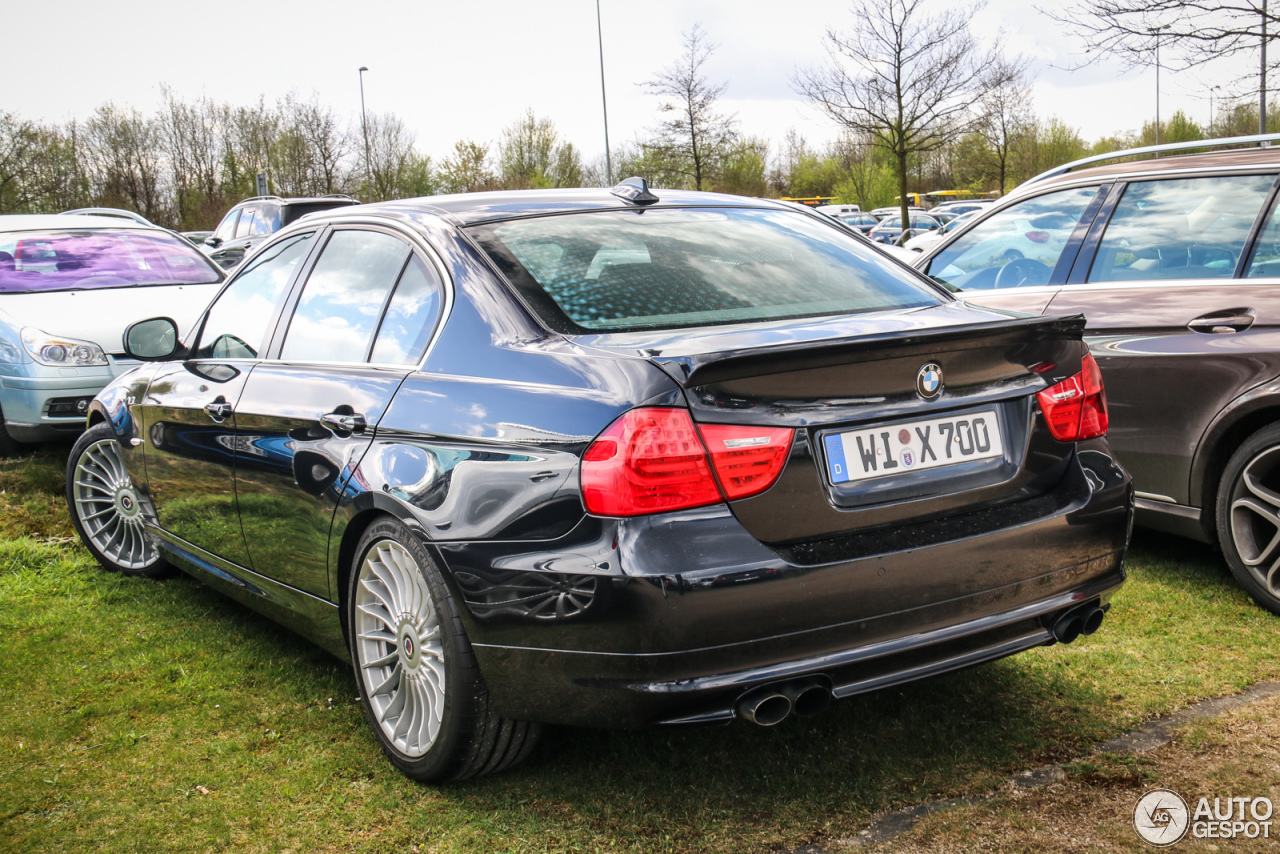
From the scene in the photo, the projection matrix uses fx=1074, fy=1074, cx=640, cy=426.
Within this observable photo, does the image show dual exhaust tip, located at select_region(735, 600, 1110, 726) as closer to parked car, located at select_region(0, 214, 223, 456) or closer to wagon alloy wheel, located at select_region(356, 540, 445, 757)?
wagon alloy wheel, located at select_region(356, 540, 445, 757)

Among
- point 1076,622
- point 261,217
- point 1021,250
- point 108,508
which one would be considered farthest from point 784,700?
point 261,217

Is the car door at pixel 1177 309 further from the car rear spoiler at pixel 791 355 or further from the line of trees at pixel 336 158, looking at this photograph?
the line of trees at pixel 336 158

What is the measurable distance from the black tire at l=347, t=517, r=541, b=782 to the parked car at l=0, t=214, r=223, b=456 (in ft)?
15.2

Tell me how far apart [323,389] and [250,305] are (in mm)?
1034

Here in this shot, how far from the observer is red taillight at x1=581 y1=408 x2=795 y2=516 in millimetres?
2221

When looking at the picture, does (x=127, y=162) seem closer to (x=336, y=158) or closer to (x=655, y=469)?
(x=336, y=158)

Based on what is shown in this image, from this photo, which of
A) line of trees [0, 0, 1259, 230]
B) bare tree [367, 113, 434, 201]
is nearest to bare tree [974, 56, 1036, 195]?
line of trees [0, 0, 1259, 230]

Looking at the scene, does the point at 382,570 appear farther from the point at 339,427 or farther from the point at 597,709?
the point at 597,709

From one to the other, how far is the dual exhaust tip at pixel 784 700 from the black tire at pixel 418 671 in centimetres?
69

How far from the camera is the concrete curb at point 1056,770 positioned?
249 centimetres

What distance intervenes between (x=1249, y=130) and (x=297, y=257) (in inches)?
1387

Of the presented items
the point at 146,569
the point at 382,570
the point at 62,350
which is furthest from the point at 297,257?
the point at 62,350

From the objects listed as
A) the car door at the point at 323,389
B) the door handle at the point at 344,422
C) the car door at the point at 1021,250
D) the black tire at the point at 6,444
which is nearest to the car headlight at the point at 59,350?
the black tire at the point at 6,444

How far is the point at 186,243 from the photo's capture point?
872cm
